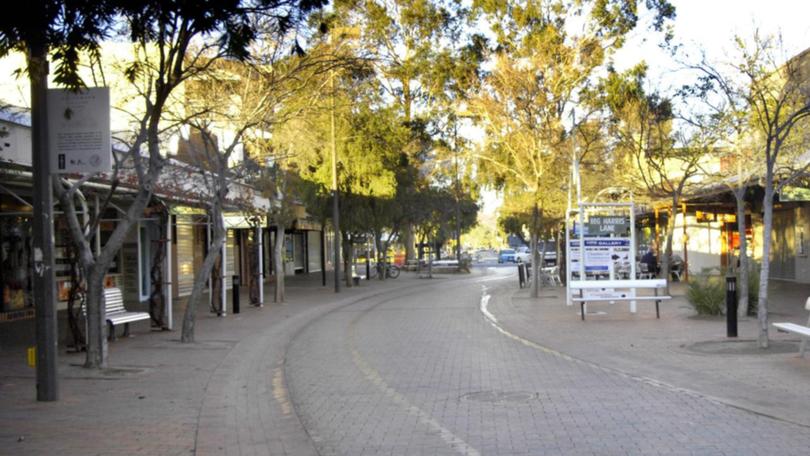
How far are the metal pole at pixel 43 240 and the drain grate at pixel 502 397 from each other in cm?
460

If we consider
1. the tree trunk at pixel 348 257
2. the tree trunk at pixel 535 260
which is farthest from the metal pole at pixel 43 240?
the tree trunk at pixel 348 257

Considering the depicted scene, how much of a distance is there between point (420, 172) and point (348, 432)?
119 ft

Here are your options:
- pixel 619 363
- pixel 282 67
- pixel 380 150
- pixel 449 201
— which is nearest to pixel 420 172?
pixel 380 150

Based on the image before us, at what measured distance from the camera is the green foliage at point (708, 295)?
58.3 feet

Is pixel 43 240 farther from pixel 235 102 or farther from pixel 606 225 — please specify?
pixel 606 225

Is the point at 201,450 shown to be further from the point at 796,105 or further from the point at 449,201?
the point at 449,201

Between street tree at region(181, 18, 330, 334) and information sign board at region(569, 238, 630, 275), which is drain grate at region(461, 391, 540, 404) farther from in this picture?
information sign board at region(569, 238, 630, 275)

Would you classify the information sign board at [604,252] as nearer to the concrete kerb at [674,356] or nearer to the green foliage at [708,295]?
the concrete kerb at [674,356]

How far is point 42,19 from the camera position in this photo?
6.82 metres

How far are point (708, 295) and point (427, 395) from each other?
409 inches

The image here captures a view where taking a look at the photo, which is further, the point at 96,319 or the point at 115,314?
the point at 115,314

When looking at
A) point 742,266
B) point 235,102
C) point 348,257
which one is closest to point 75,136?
point 235,102

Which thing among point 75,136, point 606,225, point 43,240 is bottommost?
point 43,240

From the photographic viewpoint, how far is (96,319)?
11383mm
